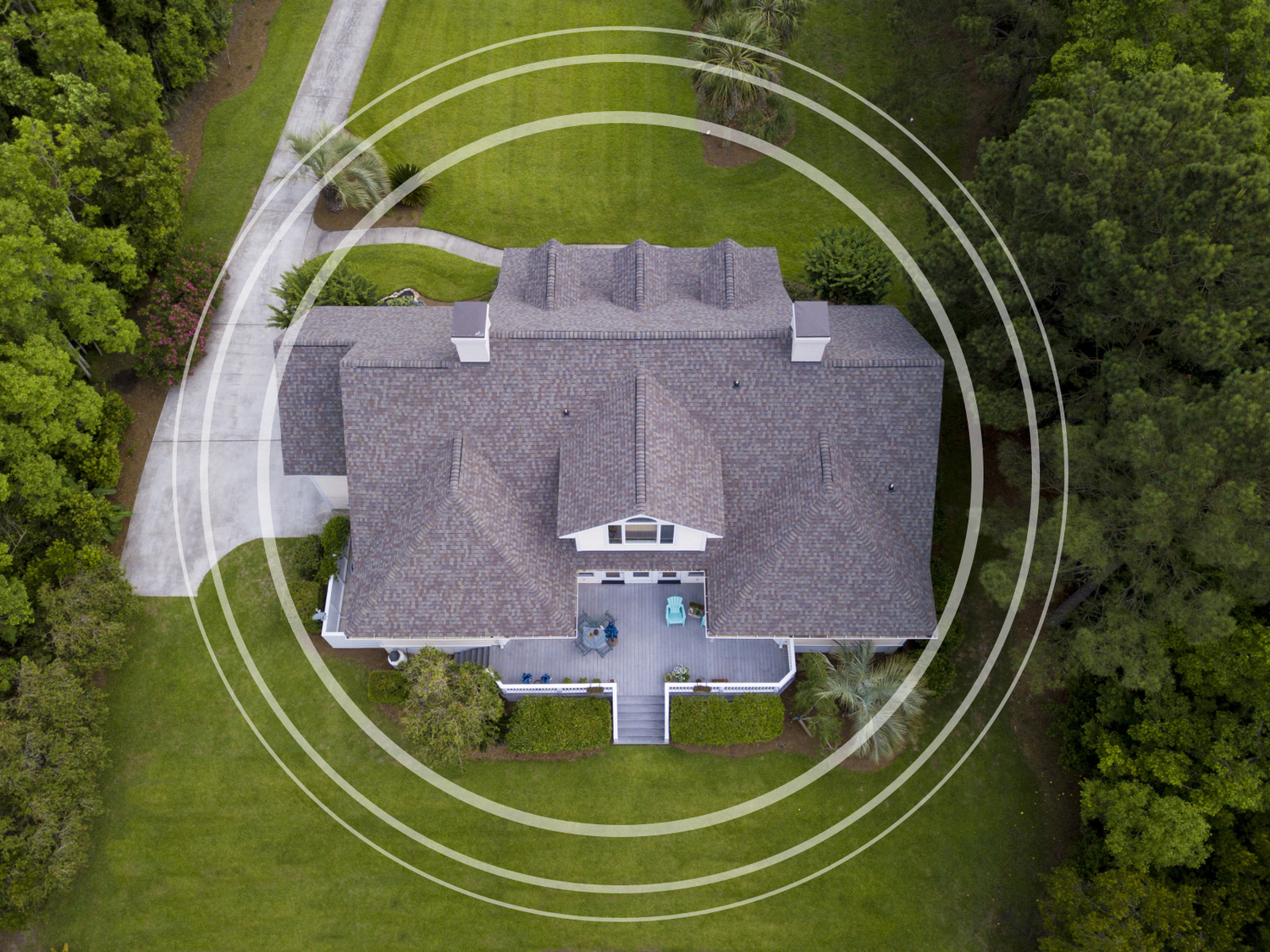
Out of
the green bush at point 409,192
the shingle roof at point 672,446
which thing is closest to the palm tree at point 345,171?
the green bush at point 409,192

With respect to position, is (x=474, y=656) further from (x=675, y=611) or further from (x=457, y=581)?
(x=675, y=611)

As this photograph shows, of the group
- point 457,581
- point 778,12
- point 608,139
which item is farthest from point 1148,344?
point 608,139

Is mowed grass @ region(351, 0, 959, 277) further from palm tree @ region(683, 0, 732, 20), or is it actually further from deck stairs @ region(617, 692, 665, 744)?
deck stairs @ region(617, 692, 665, 744)

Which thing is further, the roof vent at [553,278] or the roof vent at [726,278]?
the roof vent at [553,278]

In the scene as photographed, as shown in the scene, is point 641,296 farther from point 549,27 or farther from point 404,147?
point 549,27

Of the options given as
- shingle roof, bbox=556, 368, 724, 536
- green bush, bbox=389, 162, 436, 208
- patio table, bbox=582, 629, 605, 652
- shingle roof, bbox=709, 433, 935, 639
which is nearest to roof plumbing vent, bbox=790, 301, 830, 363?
shingle roof, bbox=709, 433, 935, 639

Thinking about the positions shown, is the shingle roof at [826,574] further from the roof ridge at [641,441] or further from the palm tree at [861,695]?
the roof ridge at [641,441]
